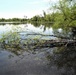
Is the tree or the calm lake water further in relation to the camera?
the tree

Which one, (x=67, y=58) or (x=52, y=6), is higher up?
(x=52, y=6)

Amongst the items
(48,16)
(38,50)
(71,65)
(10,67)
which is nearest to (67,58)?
(71,65)

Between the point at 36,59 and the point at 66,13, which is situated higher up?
the point at 66,13

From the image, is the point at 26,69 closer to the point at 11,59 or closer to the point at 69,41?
the point at 11,59

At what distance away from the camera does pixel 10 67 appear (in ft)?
34.9

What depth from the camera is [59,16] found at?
1686 centimetres

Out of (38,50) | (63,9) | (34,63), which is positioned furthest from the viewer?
(63,9)

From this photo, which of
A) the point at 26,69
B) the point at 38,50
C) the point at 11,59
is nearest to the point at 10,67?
the point at 26,69

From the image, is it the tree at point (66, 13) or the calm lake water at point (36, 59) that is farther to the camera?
the tree at point (66, 13)

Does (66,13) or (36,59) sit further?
(66,13)

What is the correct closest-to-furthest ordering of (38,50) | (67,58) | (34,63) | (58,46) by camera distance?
(34,63)
(67,58)
(38,50)
(58,46)

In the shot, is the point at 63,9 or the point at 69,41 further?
the point at 63,9

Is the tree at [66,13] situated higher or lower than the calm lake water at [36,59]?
higher

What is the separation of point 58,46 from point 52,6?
11.6ft
